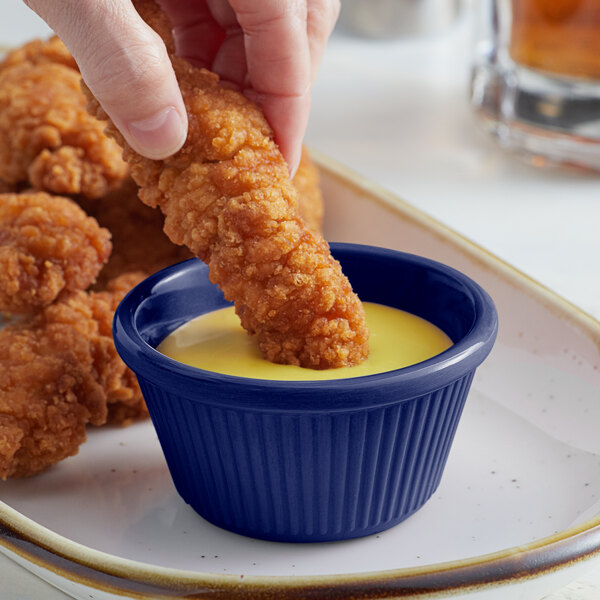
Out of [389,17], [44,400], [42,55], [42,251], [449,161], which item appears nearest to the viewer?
[44,400]

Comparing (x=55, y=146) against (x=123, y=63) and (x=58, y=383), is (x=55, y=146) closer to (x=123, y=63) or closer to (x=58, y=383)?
(x=58, y=383)

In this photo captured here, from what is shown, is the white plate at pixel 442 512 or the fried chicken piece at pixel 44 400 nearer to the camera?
the white plate at pixel 442 512

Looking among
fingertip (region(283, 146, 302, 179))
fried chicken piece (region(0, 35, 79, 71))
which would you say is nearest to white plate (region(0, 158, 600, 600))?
fingertip (region(283, 146, 302, 179))

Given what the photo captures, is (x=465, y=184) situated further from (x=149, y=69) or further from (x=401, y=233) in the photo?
(x=149, y=69)

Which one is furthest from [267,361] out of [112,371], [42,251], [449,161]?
[449,161]

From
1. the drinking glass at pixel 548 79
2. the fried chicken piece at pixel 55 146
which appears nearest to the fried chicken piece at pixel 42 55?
the fried chicken piece at pixel 55 146

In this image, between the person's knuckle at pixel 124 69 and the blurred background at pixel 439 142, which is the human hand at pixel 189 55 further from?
the blurred background at pixel 439 142

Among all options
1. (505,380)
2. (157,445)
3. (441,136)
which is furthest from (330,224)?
(441,136)
